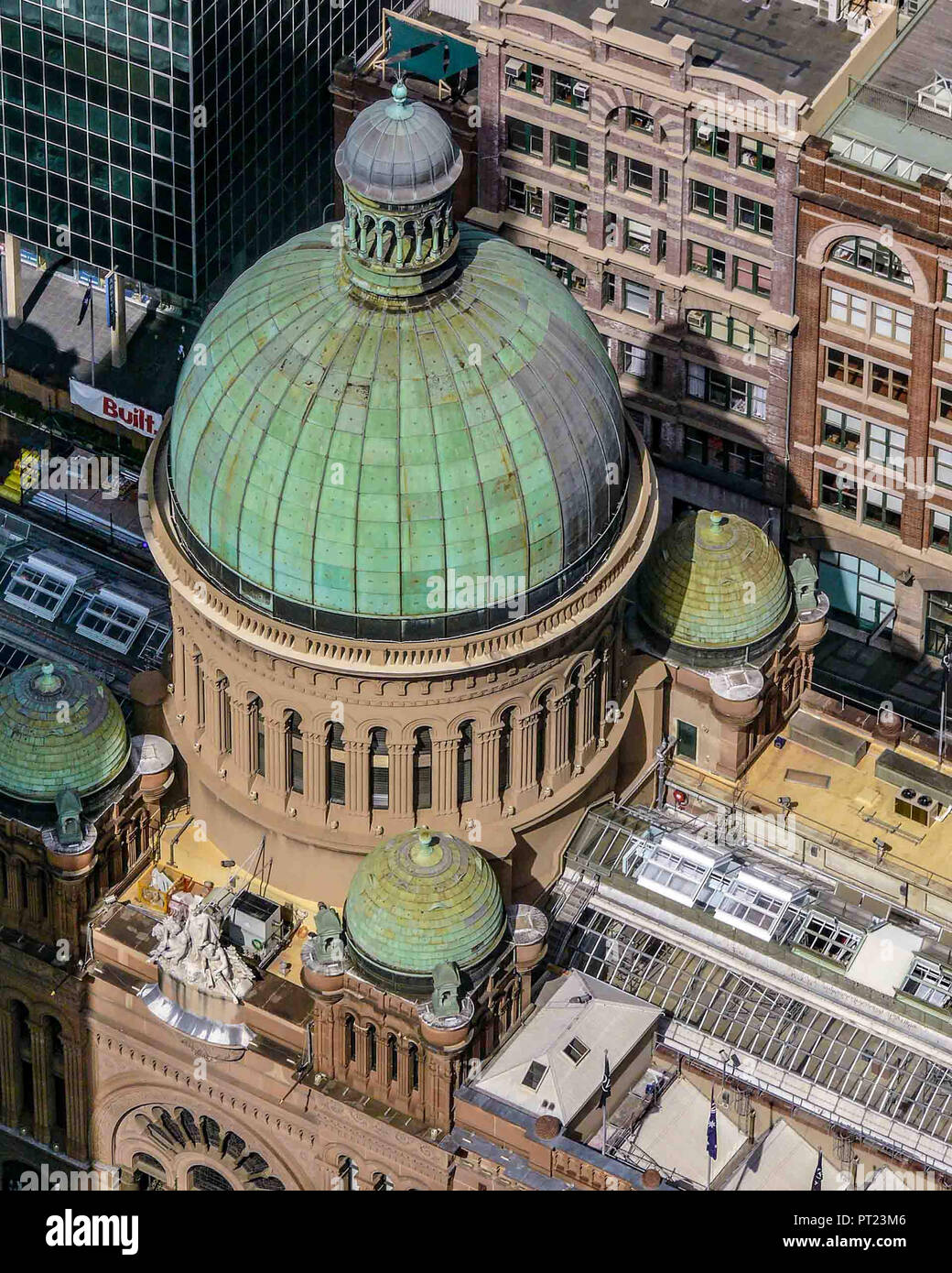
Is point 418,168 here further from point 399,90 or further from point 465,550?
point 465,550

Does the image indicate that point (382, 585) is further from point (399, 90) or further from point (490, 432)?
point (399, 90)

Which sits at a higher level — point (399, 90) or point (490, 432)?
point (399, 90)

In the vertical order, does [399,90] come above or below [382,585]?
above

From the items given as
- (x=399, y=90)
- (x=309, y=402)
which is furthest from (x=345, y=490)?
(x=399, y=90)

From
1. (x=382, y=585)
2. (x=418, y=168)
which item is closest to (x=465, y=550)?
(x=382, y=585)

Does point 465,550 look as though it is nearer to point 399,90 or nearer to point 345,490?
point 345,490

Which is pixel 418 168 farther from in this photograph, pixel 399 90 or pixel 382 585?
pixel 382 585
